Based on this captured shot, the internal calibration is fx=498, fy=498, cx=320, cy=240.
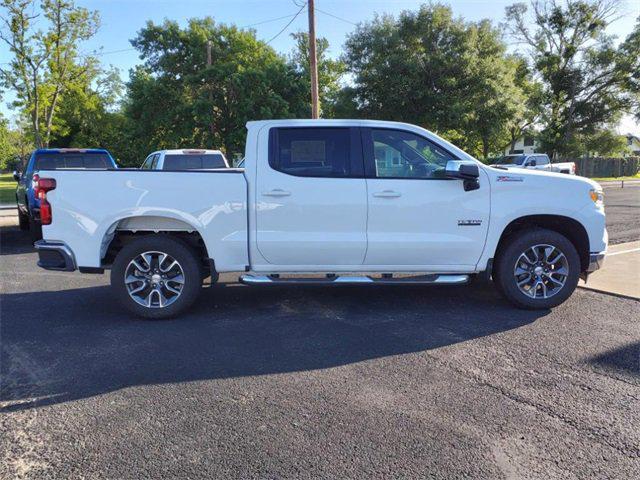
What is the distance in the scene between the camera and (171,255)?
5.15 m

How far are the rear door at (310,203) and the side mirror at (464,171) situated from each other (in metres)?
0.88

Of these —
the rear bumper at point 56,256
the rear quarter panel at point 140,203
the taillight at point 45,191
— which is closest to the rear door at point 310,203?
the rear quarter panel at point 140,203

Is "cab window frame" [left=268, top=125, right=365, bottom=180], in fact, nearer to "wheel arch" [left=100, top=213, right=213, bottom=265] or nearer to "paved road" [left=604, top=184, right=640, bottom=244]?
"wheel arch" [left=100, top=213, right=213, bottom=265]

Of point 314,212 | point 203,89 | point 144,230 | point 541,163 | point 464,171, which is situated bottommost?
Answer: point 144,230

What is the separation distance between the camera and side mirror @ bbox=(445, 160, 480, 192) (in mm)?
4926

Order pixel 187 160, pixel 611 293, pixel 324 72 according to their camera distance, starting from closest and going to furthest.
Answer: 1. pixel 611 293
2. pixel 187 160
3. pixel 324 72

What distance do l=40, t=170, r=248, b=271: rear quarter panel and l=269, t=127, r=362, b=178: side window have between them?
50cm

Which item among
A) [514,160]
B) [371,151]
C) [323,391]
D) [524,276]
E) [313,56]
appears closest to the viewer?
[323,391]

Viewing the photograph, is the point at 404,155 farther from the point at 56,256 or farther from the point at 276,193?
the point at 56,256

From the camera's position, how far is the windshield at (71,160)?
35.5ft

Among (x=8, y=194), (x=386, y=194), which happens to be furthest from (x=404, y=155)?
(x=8, y=194)

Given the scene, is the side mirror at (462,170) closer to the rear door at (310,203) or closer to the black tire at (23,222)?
the rear door at (310,203)

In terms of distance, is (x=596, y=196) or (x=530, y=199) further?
(x=596, y=196)

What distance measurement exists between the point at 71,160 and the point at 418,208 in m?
8.76
